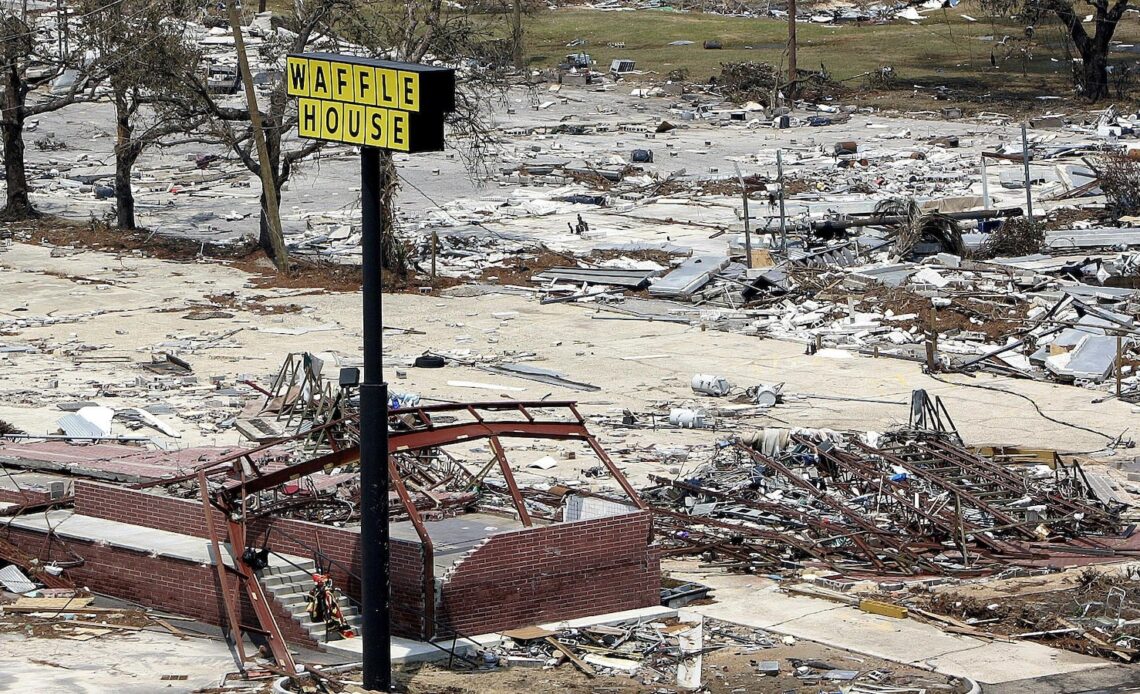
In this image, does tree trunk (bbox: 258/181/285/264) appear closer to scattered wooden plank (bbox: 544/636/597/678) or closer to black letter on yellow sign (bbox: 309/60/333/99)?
scattered wooden plank (bbox: 544/636/597/678)

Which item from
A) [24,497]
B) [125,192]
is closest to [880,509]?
[24,497]

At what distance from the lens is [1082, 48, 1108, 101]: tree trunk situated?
5366 centimetres

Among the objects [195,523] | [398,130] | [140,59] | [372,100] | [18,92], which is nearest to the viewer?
[398,130]

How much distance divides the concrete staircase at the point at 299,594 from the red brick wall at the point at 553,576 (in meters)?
0.97

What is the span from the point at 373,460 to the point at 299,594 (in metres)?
2.20

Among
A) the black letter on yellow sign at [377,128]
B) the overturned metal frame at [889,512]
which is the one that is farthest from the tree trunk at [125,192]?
the black letter on yellow sign at [377,128]

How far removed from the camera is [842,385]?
2233 centimetres

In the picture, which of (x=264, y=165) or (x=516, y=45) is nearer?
→ (x=264, y=165)

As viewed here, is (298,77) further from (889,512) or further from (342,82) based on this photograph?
(889,512)

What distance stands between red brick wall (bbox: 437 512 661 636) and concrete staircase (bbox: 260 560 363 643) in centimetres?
97

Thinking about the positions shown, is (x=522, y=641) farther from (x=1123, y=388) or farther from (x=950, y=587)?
(x=1123, y=388)

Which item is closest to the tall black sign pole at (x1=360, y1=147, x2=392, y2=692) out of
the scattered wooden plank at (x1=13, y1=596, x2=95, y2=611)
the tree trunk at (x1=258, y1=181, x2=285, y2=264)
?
the scattered wooden plank at (x1=13, y1=596, x2=95, y2=611)

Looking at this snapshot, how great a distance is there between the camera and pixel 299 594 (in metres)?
12.7

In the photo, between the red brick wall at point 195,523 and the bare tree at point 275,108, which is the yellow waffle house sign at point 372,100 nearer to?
the red brick wall at point 195,523
